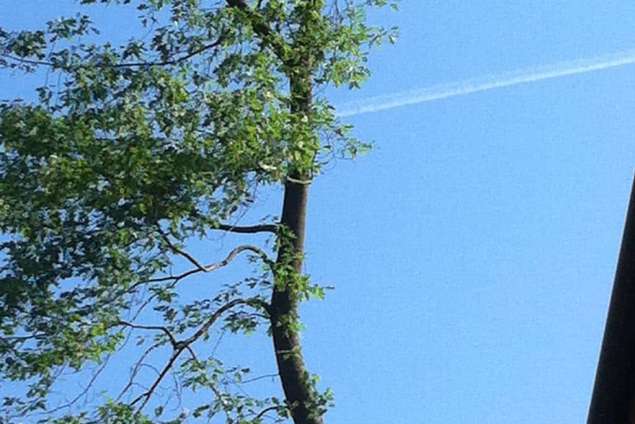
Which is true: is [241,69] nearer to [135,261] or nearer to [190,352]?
[135,261]

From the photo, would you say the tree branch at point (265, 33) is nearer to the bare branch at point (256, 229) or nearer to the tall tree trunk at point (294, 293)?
the tall tree trunk at point (294, 293)

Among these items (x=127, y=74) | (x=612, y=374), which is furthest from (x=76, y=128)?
(x=612, y=374)

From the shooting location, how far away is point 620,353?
4598 mm

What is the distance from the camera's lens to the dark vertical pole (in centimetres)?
437

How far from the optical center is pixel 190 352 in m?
10.5

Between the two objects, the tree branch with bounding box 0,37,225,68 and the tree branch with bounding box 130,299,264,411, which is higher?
the tree branch with bounding box 0,37,225,68

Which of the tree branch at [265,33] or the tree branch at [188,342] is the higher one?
the tree branch at [265,33]

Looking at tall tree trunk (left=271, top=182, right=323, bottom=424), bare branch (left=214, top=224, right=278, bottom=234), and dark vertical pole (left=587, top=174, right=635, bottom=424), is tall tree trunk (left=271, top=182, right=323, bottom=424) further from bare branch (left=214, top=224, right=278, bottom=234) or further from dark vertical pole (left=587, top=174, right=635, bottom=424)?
dark vertical pole (left=587, top=174, right=635, bottom=424)

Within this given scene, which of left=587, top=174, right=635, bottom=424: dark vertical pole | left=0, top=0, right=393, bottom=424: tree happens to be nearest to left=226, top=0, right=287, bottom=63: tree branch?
left=0, top=0, right=393, bottom=424: tree

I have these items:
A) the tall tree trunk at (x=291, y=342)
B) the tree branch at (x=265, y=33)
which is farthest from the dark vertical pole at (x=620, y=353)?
the tree branch at (x=265, y=33)

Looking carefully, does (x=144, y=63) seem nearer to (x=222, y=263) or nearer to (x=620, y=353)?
(x=222, y=263)

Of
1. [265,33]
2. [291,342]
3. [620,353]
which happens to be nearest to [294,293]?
[291,342]

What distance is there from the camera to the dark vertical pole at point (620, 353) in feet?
14.3

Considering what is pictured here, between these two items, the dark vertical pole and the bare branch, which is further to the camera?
the bare branch
